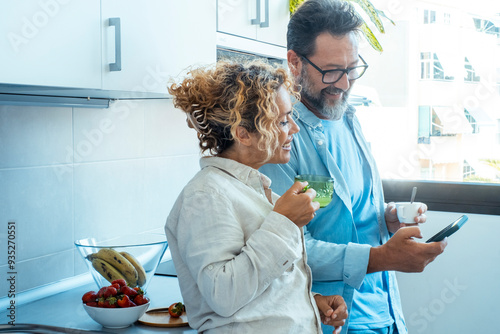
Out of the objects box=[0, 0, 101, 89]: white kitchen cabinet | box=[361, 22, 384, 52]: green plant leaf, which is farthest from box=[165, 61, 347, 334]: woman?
box=[361, 22, 384, 52]: green plant leaf

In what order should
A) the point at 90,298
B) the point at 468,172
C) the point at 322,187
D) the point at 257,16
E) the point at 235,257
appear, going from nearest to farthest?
the point at 235,257, the point at 322,187, the point at 90,298, the point at 257,16, the point at 468,172

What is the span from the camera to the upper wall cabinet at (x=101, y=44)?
1089 millimetres

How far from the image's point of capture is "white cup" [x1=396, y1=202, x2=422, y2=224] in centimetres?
149

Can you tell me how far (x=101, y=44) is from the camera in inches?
50.4

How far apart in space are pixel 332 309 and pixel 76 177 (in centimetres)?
87

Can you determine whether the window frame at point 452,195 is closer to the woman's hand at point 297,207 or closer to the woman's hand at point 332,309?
the woman's hand at point 332,309

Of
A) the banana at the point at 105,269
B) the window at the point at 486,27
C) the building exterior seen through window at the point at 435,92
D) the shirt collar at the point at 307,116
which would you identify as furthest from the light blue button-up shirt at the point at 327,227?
the window at the point at 486,27

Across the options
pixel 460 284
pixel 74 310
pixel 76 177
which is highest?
pixel 76 177

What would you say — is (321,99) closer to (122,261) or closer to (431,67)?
(122,261)

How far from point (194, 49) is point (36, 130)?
0.50 meters

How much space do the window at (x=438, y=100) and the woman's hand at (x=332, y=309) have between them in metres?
1.46

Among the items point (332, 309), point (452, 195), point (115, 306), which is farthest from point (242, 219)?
point (452, 195)

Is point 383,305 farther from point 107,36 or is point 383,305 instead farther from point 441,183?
point 441,183

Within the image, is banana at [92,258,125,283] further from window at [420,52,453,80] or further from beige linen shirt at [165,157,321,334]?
window at [420,52,453,80]
